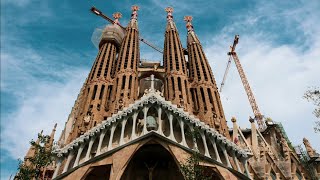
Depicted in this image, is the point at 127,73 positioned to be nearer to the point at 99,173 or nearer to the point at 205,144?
the point at 99,173

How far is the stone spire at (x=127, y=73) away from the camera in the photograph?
3271 centimetres

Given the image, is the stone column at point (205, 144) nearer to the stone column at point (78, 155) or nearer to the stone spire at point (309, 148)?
the stone column at point (78, 155)

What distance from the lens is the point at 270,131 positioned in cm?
3838

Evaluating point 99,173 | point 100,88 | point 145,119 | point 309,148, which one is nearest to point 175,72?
point 100,88

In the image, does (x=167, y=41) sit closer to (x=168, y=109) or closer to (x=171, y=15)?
(x=171, y=15)

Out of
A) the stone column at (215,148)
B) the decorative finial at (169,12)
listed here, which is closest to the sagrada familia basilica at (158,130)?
the stone column at (215,148)

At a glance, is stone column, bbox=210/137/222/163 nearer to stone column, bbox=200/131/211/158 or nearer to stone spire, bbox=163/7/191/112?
stone column, bbox=200/131/211/158

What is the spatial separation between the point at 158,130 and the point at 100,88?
14437 mm

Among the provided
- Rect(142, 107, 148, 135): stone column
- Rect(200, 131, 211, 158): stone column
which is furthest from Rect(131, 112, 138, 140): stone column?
Rect(200, 131, 211, 158): stone column

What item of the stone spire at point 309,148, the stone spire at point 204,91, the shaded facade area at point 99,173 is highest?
the stone spire at point 204,91

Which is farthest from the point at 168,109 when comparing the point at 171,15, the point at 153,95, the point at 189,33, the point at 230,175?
the point at 171,15

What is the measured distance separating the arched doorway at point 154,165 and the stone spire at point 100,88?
785cm

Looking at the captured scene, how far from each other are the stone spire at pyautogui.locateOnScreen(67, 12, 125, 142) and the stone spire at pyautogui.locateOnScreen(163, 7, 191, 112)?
7037 millimetres

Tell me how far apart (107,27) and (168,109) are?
84.1ft
